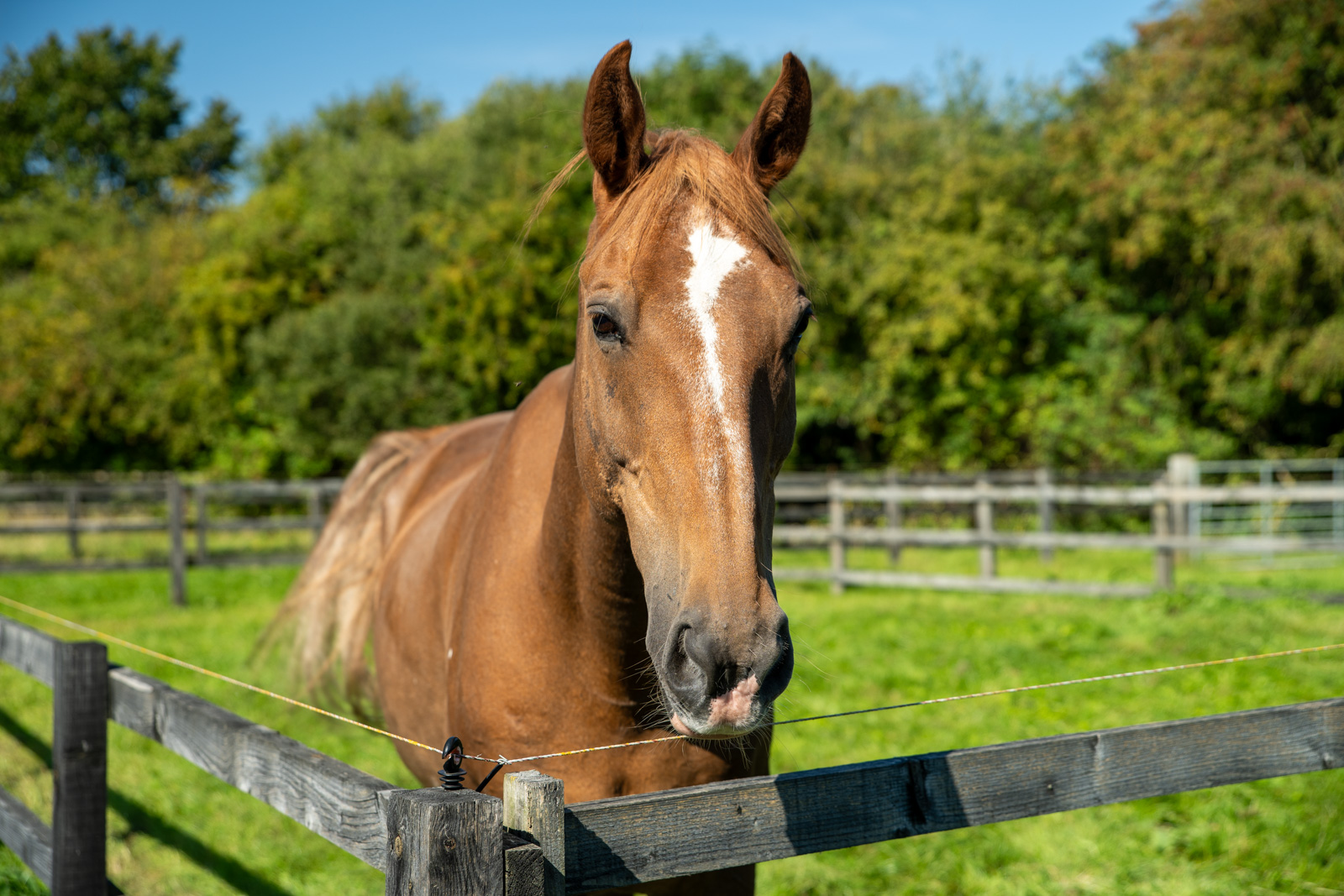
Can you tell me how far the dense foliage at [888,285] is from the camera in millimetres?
16938

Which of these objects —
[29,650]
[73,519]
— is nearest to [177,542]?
[73,519]

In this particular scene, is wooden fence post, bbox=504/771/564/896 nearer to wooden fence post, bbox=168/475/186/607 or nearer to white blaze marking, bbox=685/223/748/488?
white blaze marking, bbox=685/223/748/488

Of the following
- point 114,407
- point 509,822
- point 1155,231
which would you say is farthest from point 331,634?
point 114,407

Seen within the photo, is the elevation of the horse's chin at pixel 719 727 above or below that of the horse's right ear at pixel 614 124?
below

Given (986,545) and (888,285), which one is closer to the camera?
(986,545)

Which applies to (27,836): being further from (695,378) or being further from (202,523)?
(202,523)

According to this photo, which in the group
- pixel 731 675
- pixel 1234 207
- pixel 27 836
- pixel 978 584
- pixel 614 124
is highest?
pixel 1234 207

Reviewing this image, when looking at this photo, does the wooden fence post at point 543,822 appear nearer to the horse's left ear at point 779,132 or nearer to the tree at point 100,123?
the horse's left ear at point 779,132

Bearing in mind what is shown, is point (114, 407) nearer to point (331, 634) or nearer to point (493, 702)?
point (331, 634)

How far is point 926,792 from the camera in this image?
179 centimetres

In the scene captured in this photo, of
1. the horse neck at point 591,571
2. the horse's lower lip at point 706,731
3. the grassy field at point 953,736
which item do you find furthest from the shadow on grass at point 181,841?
the horse's lower lip at point 706,731

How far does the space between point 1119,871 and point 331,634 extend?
3636 mm

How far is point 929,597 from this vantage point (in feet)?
35.9

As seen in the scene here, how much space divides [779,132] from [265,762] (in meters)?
1.76
